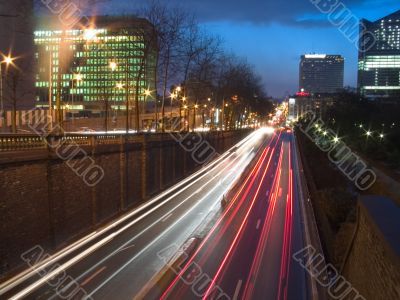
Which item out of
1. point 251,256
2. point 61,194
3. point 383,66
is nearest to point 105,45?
point 61,194

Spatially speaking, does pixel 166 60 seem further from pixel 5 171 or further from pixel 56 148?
pixel 5 171

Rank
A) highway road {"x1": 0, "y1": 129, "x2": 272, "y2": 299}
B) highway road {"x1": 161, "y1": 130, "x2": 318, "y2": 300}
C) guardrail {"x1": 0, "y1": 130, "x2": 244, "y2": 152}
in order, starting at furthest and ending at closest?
guardrail {"x1": 0, "y1": 130, "x2": 244, "y2": 152} < highway road {"x1": 161, "y1": 130, "x2": 318, "y2": 300} < highway road {"x1": 0, "y1": 129, "x2": 272, "y2": 299}

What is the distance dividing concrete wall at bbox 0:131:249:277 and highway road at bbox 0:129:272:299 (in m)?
0.79

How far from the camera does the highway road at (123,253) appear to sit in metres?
17.9

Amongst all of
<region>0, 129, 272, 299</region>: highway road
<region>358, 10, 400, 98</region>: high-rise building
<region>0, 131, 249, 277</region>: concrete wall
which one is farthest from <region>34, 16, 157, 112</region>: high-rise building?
<region>358, 10, 400, 98</region>: high-rise building

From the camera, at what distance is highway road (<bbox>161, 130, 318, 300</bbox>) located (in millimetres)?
18281

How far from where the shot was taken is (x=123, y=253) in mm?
23172

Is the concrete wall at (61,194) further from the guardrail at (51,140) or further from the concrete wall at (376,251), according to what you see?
the concrete wall at (376,251)

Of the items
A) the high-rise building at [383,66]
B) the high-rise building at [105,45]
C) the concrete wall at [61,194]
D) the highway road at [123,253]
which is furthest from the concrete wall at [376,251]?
the high-rise building at [383,66]

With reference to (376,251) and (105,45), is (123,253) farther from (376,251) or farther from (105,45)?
(105,45)

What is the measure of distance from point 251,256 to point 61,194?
907 centimetres

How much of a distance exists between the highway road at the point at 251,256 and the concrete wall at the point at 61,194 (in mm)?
6048

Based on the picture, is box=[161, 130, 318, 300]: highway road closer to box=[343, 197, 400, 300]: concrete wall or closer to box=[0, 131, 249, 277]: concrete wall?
box=[343, 197, 400, 300]: concrete wall

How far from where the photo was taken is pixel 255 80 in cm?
12962
